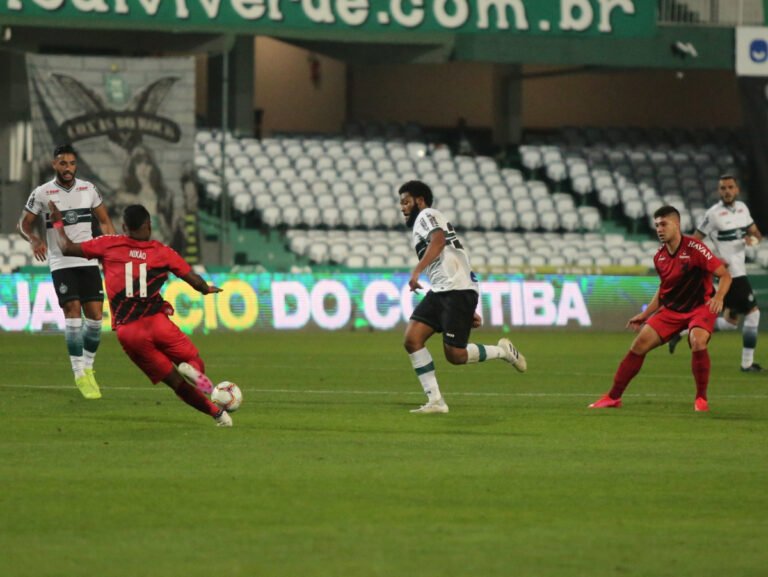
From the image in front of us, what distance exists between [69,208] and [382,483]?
22.5ft

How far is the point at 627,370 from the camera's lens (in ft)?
46.1

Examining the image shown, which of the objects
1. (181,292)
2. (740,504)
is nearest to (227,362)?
(181,292)

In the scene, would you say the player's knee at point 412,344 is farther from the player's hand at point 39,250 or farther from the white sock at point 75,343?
the player's hand at point 39,250

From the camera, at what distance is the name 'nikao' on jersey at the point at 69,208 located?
15.2m

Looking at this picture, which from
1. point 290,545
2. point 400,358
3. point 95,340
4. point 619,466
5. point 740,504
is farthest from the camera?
point 400,358

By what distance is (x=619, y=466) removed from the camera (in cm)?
1011

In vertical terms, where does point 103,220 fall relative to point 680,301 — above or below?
above

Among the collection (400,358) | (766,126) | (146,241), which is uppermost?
(766,126)

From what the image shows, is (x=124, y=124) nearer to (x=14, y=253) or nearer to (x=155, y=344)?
(x=14, y=253)

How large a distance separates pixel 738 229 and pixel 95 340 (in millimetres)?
8834

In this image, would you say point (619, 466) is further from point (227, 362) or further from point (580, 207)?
point (580, 207)

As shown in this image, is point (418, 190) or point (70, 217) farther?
point (70, 217)

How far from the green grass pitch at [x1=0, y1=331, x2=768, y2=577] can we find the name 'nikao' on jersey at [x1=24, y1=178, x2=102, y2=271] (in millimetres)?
1274

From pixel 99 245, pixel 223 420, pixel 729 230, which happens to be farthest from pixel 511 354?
pixel 729 230
